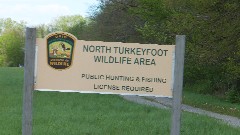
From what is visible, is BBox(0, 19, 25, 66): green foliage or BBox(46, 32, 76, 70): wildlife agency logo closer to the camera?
BBox(46, 32, 76, 70): wildlife agency logo

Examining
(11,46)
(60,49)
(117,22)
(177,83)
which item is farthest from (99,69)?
(11,46)

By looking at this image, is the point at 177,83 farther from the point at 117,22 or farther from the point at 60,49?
the point at 117,22

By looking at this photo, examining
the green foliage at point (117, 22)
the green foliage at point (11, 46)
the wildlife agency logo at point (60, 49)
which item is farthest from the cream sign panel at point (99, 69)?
the green foliage at point (11, 46)

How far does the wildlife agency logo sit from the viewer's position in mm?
6660

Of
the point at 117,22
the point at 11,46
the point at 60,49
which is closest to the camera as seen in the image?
the point at 60,49

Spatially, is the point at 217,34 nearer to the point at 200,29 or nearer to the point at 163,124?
the point at 200,29

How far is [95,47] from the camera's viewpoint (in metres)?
6.73

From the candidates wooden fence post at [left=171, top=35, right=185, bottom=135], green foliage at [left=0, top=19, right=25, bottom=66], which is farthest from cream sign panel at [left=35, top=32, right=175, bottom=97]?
green foliage at [left=0, top=19, right=25, bottom=66]

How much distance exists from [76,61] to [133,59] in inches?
32.1

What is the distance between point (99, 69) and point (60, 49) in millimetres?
620

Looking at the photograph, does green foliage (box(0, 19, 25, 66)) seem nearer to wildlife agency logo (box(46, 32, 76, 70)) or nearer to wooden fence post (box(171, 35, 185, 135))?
wildlife agency logo (box(46, 32, 76, 70))

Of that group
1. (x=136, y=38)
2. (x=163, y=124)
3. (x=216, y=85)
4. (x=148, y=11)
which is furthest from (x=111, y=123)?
(x=136, y=38)

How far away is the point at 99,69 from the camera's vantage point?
22.1ft

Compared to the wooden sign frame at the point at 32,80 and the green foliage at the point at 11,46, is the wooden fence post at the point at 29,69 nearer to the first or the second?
the wooden sign frame at the point at 32,80
